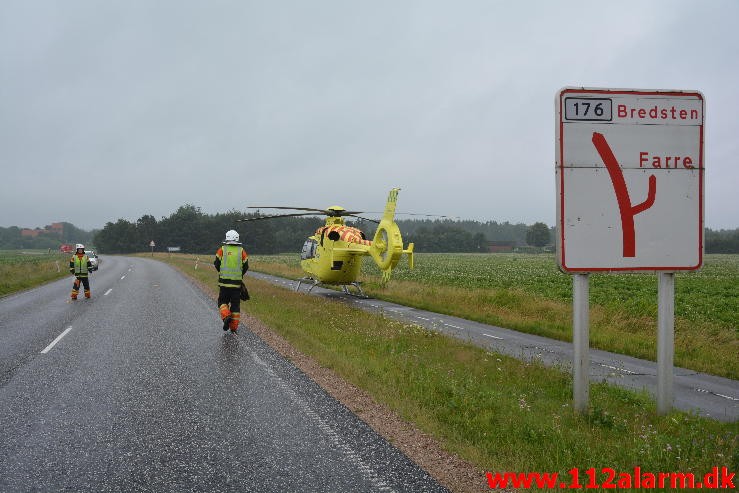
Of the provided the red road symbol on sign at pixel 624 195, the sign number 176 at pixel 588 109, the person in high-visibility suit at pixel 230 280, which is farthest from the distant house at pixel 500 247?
the sign number 176 at pixel 588 109

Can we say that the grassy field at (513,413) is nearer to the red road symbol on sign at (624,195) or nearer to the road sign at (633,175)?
the road sign at (633,175)

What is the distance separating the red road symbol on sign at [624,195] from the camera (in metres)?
6.07

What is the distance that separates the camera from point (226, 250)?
11750 mm

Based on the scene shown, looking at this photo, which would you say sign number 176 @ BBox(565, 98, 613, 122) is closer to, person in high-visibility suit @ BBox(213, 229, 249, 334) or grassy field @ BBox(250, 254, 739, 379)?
grassy field @ BBox(250, 254, 739, 379)

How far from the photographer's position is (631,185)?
6.09 m

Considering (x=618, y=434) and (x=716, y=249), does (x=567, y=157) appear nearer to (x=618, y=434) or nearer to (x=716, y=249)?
(x=618, y=434)

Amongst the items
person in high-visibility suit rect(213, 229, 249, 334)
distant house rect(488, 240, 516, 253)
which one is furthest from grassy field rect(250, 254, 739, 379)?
distant house rect(488, 240, 516, 253)

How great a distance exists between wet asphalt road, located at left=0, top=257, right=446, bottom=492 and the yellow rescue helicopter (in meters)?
6.70

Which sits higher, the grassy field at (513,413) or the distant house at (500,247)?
the distant house at (500,247)

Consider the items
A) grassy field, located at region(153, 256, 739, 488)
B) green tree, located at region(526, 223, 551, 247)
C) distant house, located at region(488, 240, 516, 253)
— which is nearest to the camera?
grassy field, located at region(153, 256, 739, 488)

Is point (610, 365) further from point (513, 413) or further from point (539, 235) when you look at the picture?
point (539, 235)

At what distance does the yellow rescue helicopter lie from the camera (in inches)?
643

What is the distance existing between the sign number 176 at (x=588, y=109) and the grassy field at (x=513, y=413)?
11.0 feet

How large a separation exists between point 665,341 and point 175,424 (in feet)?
18.1
